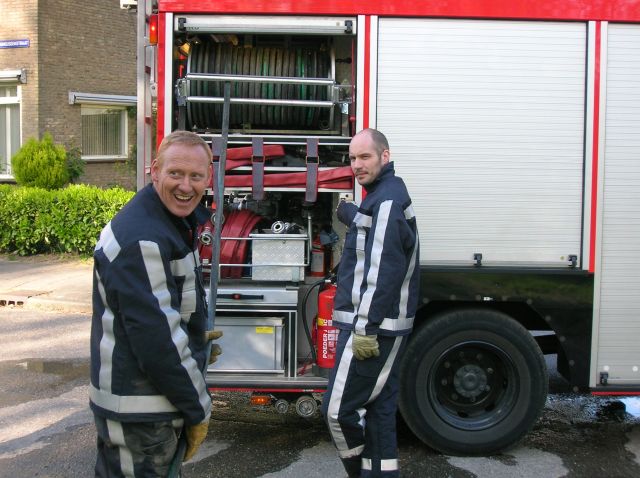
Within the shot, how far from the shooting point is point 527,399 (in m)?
4.73

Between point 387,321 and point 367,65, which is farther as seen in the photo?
point 367,65

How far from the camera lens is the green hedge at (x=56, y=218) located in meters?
12.5

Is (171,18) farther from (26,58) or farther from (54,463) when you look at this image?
(26,58)

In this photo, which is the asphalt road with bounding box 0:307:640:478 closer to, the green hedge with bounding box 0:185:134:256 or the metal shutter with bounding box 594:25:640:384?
the metal shutter with bounding box 594:25:640:384

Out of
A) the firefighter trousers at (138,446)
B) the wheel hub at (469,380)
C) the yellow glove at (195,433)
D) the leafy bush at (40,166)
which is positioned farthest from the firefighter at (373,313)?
the leafy bush at (40,166)

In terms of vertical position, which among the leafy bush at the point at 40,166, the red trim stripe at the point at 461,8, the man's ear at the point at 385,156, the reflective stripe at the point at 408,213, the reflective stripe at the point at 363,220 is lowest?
the reflective stripe at the point at 363,220

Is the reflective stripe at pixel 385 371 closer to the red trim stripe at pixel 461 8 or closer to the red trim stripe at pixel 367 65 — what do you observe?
the red trim stripe at pixel 367 65

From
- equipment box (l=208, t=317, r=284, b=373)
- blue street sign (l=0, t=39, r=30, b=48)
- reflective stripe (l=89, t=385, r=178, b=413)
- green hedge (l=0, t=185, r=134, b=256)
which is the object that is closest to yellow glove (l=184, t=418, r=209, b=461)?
reflective stripe (l=89, t=385, r=178, b=413)

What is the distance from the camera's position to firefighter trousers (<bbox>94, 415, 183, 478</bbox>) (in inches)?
102

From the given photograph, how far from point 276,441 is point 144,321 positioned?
286 cm

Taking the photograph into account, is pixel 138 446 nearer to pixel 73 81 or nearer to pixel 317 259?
pixel 317 259

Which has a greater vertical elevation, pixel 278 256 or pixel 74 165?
pixel 74 165

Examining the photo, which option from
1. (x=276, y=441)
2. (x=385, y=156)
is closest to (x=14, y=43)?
(x=276, y=441)

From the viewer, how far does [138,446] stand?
2.61 meters
